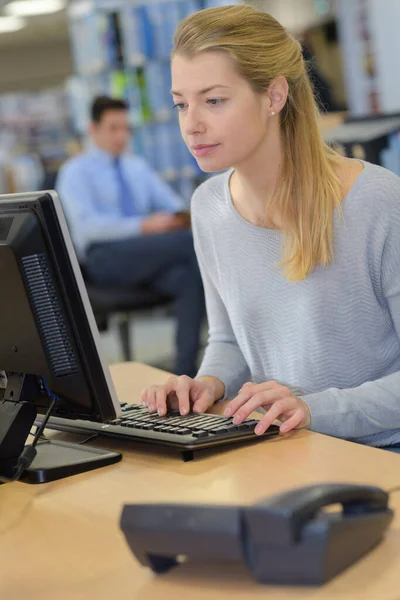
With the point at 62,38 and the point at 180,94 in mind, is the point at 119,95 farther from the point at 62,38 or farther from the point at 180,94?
the point at 62,38

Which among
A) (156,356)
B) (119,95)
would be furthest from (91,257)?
(119,95)

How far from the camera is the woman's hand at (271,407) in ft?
4.48

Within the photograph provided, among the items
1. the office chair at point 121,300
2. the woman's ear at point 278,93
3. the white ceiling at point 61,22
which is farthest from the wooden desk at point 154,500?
the white ceiling at point 61,22

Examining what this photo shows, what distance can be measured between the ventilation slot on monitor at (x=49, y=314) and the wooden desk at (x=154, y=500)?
0.16 m

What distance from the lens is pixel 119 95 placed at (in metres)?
6.20

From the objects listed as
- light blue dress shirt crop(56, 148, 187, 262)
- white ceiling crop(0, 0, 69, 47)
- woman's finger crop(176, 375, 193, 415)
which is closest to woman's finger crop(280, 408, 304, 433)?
woman's finger crop(176, 375, 193, 415)

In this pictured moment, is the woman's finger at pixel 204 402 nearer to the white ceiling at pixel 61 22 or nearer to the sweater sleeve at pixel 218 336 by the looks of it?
the sweater sleeve at pixel 218 336

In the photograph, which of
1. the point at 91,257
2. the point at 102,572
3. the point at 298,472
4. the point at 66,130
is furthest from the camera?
the point at 66,130

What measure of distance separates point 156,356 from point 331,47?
7.22 meters

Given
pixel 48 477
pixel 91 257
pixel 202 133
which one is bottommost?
pixel 91 257

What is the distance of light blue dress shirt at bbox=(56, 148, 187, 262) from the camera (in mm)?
5117

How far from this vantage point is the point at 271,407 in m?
1.38

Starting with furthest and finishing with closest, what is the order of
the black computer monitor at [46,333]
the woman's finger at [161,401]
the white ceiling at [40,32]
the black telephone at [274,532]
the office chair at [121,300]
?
the white ceiling at [40,32]
the office chair at [121,300]
the woman's finger at [161,401]
the black computer monitor at [46,333]
the black telephone at [274,532]

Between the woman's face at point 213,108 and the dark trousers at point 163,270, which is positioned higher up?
the woman's face at point 213,108
